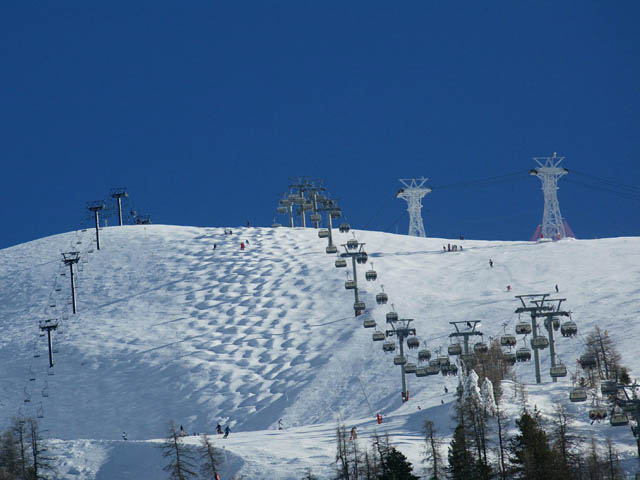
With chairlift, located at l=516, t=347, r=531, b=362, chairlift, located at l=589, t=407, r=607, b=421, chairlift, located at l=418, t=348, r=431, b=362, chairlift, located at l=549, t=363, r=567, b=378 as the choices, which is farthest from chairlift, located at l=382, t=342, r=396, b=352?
chairlift, located at l=589, t=407, r=607, b=421

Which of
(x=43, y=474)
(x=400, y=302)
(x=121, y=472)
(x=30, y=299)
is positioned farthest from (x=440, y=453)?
(x=30, y=299)

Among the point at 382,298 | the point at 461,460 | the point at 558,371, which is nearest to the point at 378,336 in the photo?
the point at 382,298

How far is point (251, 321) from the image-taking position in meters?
99.6

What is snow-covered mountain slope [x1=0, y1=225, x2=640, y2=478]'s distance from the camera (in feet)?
268

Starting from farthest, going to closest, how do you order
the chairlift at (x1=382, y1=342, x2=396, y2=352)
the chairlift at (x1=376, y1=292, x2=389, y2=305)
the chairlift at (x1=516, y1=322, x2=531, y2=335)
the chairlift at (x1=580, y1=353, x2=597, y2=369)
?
the chairlift at (x1=376, y1=292, x2=389, y2=305) < the chairlift at (x1=382, y1=342, x2=396, y2=352) < the chairlift at (x1=516, y1=322, x2=531, y2=335) < the chairlift at (x1=580, y1=353, x2=597, y2=369)

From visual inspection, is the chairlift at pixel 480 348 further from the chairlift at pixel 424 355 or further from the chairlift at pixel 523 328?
the chairlift at pixel 424 355

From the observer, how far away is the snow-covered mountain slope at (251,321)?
81.6 metres

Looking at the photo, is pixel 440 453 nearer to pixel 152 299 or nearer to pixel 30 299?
pixel 152 299

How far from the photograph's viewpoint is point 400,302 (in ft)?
315

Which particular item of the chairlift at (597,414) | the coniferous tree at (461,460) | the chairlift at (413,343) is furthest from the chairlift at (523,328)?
the coniferous tree at (461,460)

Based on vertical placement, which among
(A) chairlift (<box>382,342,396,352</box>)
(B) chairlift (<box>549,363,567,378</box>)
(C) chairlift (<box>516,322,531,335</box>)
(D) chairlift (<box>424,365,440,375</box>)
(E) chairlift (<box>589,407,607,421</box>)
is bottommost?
(E) chairlift (<box>589,407,607,421</box>)

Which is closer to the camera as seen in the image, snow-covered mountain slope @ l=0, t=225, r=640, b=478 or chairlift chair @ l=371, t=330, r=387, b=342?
snow-covered mountain slope @ l=0, t=225, r=640, b=478

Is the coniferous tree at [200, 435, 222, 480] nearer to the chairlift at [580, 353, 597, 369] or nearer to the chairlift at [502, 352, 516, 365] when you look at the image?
the chairlift at [580, 353, 597, 369]

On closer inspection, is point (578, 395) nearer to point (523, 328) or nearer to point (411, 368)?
point (523, 328)
